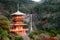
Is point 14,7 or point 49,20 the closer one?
point 49,20

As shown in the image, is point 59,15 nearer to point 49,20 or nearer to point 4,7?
point 49,20

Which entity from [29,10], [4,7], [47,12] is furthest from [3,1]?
[47,12]

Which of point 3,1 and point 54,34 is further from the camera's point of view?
point 3,1

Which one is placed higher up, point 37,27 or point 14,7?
point 14,7

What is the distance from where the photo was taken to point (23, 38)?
54.7 feet

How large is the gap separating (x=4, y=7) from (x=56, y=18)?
9779 mm

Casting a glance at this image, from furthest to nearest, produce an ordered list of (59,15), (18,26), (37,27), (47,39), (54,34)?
(37,27) < (59,15) < (18,26) < (54,34) < (47,39)

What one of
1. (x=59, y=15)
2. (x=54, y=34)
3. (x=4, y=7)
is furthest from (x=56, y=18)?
(x=4, y=7)

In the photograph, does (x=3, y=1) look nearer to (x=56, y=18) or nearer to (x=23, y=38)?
(x=56, y=18)

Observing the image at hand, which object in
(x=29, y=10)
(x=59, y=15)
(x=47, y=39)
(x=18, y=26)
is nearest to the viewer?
(x=47, y=39)

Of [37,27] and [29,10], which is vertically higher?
[29,10]

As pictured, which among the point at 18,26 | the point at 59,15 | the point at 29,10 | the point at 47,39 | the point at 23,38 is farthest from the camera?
the point at 29,10

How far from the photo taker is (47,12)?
109ft

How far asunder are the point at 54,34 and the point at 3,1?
A: 15946mm
